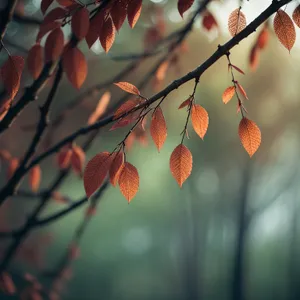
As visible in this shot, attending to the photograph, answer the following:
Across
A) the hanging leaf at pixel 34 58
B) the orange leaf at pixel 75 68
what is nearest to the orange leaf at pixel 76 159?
the hanging leaf at pixel 34 58

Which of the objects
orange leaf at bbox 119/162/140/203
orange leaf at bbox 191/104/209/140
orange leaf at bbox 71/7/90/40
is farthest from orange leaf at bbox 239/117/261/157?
orange leaf at bbox 71/7/90/40

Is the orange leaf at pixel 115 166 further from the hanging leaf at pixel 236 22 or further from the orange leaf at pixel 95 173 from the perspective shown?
the hanging leaf at pixel 236 22

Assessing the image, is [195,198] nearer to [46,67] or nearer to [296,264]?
[296,264]

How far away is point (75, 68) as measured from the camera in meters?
0.67

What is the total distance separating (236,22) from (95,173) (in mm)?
372

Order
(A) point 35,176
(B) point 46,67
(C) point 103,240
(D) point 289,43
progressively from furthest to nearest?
(C) point 103,240 < (A) point 35,176 < (B) point 46,67 < (D) point 289,43

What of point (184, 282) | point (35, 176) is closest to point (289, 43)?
point (35, 176)

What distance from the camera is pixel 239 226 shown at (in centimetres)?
1041

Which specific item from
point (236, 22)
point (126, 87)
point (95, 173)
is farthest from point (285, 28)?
point (95, 173)

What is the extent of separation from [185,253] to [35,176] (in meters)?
12.3

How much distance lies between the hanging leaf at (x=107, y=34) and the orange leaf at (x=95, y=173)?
0.21 m

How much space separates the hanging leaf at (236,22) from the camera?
677mm

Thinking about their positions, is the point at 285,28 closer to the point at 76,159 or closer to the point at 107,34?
the point at 107,34

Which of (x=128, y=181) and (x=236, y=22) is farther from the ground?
(x=236, y=22)
